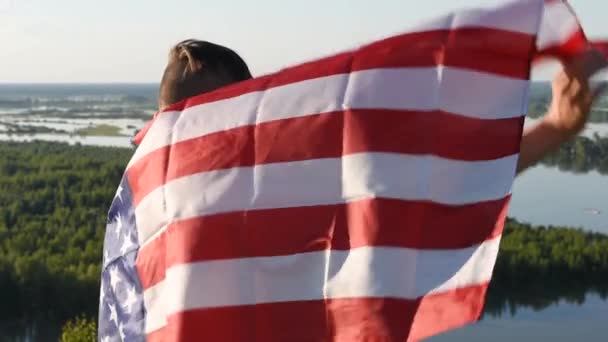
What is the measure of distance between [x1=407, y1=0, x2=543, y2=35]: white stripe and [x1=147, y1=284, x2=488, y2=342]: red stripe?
0.75 feet

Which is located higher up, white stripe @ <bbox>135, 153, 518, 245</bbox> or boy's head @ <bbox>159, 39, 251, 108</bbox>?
boy's head @ <bbox>159, 39, 251, 108</bbox>

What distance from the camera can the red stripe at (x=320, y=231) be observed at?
2.85 ft

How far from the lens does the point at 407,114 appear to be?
0.89 metres

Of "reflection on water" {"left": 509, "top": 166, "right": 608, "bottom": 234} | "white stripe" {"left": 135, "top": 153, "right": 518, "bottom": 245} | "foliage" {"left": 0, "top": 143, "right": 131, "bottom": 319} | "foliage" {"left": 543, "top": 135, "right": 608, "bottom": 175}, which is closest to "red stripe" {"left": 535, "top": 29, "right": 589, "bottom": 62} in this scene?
"white stripe" {"left": 135, "top": 153, "right": 518, "bottom": 245}

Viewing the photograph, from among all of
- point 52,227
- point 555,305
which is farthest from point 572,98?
point 52,227

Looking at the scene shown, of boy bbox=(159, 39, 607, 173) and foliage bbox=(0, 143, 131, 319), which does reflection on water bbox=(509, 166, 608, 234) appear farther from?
boy bbox=(159, 39, 607, 173)

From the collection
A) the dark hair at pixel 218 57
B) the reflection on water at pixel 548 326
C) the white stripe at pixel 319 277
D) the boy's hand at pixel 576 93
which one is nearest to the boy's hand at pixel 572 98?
the boy's hand at pixel 576 93

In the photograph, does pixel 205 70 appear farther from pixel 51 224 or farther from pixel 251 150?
pixel 51 224

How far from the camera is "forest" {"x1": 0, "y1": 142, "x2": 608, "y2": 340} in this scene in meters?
9.80

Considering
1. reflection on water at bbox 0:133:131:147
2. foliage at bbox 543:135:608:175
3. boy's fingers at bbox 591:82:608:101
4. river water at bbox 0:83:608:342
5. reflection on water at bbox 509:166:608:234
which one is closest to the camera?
boy's fingers at bbox 591:82:608:101

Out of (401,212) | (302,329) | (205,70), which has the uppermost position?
(205,70)

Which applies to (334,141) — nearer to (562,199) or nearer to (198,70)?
(198,70)

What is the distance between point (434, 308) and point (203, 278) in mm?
216

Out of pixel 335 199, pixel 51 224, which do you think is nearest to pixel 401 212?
pixel 335 199
